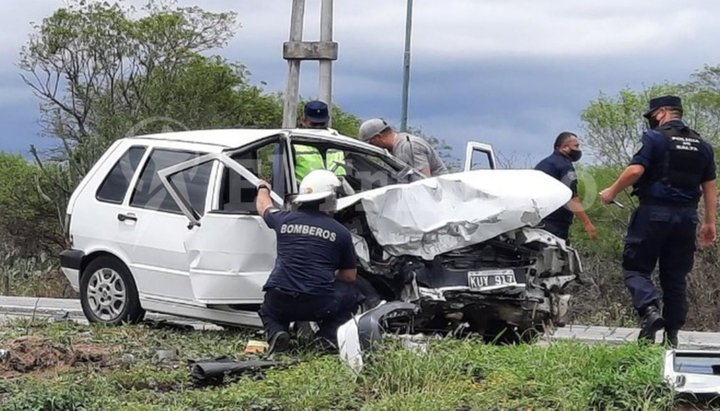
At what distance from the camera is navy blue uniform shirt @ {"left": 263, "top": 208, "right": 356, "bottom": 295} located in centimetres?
864

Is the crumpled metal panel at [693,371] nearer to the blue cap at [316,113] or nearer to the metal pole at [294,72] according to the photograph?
the blue cap at [316,113]

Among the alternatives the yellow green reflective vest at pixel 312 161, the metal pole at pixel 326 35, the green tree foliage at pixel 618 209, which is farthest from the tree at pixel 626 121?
the yellow green reflective vest at pixel 312 161

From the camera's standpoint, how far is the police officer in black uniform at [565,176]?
10375mm

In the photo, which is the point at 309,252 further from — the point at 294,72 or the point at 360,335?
the point at 294,72

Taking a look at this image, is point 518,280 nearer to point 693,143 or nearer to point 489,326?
point 489,326

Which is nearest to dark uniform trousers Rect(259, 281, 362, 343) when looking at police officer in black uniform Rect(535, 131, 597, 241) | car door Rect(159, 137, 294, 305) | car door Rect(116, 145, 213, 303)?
car door Rect(159, 137, 294, 305)

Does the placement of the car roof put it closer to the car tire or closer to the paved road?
the paved road

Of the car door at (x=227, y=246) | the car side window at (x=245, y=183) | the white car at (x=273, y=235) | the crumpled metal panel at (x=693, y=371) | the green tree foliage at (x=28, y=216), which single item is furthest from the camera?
the green tree foliage at (x=28, y=216)

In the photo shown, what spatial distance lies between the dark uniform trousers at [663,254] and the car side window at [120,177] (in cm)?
423

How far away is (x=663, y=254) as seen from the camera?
30.3ft

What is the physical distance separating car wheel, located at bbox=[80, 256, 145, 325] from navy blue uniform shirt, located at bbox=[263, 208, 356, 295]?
6.46 feet

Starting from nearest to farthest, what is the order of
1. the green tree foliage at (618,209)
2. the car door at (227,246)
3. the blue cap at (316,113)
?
the car door at (227,246), the blue cap at (316,113), the green tree foliage at (618,209)

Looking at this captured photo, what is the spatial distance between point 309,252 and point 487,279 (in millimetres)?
1449

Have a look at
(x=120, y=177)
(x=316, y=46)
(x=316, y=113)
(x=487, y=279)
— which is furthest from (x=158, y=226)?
(x=316, y=46)
